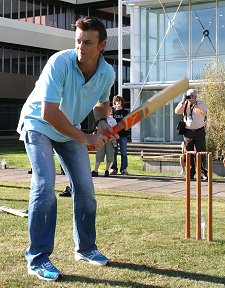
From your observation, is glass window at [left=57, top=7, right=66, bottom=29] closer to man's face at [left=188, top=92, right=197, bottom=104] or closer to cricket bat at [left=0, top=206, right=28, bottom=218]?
man's face at [left=188, top=92, right=197, bottom=104]

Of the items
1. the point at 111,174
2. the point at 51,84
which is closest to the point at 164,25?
the point at 111,174

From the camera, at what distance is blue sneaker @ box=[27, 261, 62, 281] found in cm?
450

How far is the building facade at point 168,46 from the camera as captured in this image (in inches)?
994

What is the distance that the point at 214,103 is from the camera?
17703 millimetres

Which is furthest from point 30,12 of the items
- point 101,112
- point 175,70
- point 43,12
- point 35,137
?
point 35,137

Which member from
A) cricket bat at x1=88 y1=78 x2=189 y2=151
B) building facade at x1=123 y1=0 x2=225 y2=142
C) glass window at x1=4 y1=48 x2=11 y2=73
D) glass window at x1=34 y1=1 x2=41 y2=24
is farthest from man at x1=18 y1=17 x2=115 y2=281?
glass window at x1=34 y1=1 x2=41 y2=24

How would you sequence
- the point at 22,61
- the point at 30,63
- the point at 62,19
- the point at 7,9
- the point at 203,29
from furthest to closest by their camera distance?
the point at 62,19 → the point at 30,63 → the point at 22,61 → the point at 7,9 → the point at 203,29

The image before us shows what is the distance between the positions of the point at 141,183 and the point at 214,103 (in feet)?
20.8

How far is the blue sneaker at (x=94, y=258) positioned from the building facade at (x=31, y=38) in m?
37.7

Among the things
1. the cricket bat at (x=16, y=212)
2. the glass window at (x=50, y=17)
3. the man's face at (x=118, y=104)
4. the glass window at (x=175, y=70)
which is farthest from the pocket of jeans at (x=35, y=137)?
the glass window at (x=50, y=17)

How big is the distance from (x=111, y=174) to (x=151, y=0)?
14.2m

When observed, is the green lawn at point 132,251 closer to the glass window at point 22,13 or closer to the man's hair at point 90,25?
the man's hair at point 90,25

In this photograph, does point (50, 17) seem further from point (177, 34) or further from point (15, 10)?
point (177, 34)

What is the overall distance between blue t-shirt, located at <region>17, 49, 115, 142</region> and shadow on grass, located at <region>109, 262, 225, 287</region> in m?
1.23
